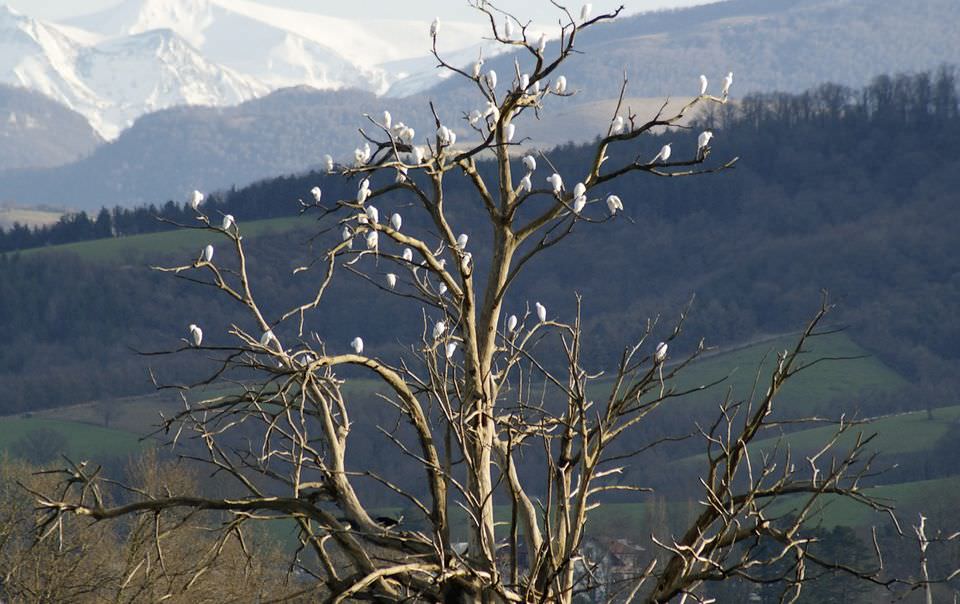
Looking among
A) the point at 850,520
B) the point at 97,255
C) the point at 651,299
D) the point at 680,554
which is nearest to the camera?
the point at 680,554

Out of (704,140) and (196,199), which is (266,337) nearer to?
(196,199)

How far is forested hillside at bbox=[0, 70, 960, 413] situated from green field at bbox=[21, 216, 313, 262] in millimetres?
832

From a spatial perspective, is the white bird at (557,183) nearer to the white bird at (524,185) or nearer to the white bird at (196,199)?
the white bird at (524,185)

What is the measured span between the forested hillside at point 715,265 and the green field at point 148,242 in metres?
0.83

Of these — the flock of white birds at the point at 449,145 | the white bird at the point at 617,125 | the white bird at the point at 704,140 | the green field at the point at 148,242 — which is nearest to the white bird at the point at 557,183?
the flock of white birds at the point at 449,145

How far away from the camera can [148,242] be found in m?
153

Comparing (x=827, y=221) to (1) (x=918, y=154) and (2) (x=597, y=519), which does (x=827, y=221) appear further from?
(2) (x=597, y=519)

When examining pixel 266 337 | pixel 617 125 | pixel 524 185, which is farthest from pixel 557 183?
pixel 266 337

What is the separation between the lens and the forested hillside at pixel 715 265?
15162cm

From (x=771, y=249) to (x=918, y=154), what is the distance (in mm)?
23444

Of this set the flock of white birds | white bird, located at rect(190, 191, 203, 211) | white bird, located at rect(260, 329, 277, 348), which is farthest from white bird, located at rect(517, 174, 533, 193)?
white bird, located at rect(190, 191, 203, 211)

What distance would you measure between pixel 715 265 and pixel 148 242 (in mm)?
73323

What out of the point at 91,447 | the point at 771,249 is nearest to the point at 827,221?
the point at 771,249

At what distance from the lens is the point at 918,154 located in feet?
626
